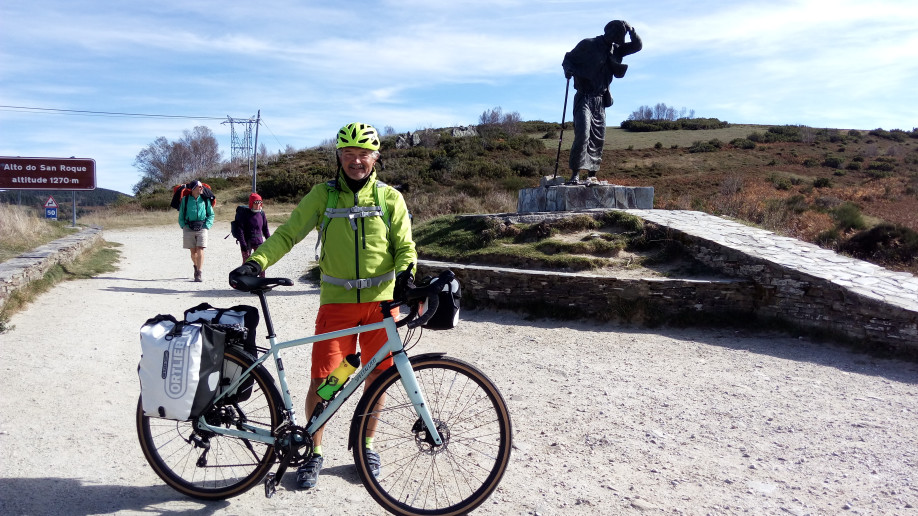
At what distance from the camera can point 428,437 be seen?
2.90 metres

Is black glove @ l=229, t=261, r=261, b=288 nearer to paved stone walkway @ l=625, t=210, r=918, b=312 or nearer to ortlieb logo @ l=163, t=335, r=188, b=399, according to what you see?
ortlieb logo @ l=163, t=335, r=188, b=399

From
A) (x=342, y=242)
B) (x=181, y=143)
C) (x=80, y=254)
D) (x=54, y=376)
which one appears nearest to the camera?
(x=342, y=242)

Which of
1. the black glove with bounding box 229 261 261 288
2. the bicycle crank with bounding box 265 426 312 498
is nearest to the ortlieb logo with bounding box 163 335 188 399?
the black glove with bounding box 229 261 261 288

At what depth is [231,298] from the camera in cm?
898

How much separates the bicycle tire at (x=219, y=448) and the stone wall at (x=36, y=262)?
5.13 metres

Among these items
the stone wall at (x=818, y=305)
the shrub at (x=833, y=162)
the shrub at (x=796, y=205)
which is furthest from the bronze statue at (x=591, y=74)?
the shrub at (x=833, y=162)

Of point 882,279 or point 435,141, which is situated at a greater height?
point 435,141

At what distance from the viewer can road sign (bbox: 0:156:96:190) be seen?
59.0ft

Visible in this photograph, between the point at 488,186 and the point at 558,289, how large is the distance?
17522mm

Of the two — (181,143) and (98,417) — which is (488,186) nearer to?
(98,417)

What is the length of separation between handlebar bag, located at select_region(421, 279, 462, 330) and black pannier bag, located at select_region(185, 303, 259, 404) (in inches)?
32.4

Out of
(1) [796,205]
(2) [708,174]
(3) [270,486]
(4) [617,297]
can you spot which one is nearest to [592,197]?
(4) [617,297]

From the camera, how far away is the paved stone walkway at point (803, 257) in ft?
21.4

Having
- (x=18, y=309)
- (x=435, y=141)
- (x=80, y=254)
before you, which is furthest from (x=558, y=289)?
(x=435, y=141)
